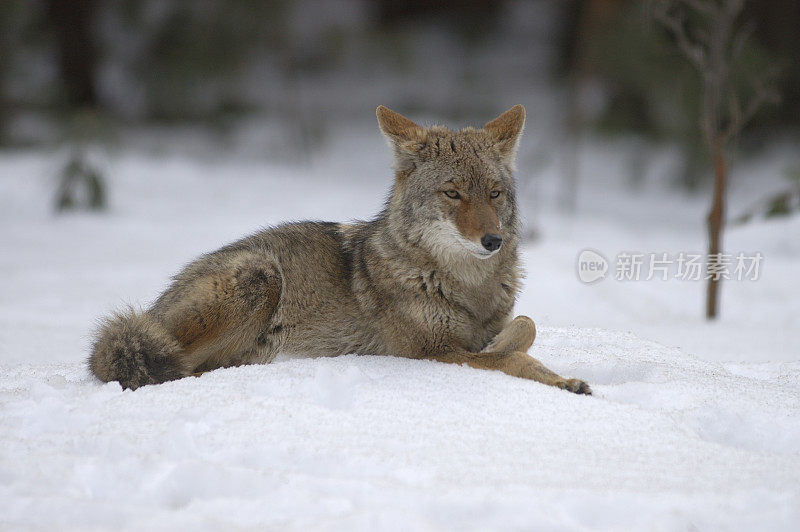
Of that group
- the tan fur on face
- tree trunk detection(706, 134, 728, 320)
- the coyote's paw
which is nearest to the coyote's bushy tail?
the tan fur on face

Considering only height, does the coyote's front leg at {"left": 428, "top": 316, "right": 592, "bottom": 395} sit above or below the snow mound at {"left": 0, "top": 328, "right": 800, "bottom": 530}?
above

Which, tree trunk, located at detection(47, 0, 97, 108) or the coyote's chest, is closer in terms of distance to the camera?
the coyote's chest

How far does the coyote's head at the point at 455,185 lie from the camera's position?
3525 mm

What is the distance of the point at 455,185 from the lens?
3.63 meters

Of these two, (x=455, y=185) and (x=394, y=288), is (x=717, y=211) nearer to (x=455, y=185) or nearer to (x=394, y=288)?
(x=455, y=185)

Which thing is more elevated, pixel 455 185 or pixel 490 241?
pixel 455 185

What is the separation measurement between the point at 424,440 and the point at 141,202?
32.8 ft

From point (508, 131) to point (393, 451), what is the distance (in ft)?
7.00

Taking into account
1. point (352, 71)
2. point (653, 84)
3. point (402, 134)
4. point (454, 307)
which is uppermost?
point (352, 71)

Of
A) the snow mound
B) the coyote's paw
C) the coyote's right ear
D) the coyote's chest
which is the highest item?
the coyote's right ear

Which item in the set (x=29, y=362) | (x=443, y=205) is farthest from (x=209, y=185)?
(x=443, y=205)

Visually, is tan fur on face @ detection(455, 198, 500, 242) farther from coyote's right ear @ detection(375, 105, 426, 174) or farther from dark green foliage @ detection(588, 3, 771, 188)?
dark green foliage @ detection(588, 3, 771, 188)

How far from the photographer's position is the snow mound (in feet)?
6.95

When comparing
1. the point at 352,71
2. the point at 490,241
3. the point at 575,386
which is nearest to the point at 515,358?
the point at 575,386
